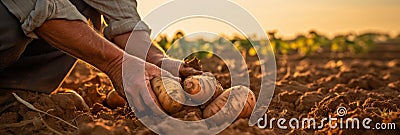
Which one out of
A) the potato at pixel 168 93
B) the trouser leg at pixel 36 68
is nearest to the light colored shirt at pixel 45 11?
the trouser leg at pixel 36 68

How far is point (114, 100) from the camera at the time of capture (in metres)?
Result: 2.74

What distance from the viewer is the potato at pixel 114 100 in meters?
2.73

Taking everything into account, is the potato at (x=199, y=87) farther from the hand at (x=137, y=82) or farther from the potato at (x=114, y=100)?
the potato at (x=114, y=100)

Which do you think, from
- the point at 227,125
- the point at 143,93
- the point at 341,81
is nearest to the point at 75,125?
the point at 143,93

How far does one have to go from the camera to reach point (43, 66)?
113 inches

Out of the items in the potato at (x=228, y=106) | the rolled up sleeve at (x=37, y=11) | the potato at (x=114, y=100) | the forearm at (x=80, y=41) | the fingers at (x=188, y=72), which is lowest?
the potato at (x=114, y=100)

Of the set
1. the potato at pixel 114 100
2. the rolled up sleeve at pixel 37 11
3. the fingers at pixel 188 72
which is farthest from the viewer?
the potato at pixel 114 100

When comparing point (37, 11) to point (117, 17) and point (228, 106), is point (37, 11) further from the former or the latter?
point (228, 106)

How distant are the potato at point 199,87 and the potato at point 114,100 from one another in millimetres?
500

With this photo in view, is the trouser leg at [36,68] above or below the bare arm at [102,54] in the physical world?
below

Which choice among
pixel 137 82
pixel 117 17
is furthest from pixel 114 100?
pixel 137 82

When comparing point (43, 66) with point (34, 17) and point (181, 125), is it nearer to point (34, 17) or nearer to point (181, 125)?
point (34, 17)

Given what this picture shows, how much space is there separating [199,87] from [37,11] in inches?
27.4

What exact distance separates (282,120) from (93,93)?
3.26ft
